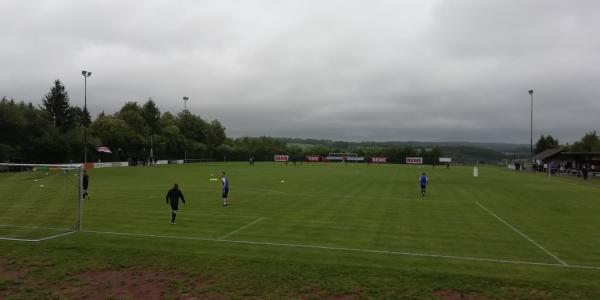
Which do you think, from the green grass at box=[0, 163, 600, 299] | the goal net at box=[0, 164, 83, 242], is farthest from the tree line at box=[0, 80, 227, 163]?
the green grass at box=[0, 163, 600, 299]

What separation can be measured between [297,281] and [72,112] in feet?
329

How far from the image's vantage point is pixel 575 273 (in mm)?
11648

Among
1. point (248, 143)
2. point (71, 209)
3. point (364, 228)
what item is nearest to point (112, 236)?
point (71, 209)

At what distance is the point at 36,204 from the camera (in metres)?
23.7

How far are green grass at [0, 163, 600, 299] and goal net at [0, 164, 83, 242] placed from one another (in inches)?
4.6

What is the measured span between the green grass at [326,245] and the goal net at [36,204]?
118 millimetres

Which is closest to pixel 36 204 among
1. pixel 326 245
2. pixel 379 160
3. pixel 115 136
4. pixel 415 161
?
pixel 326 245

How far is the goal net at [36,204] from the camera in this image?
16938 mm

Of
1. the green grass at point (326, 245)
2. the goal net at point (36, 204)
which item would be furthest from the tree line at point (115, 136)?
the green grass at point (326, 245)

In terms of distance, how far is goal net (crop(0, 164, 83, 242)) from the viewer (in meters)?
16.9

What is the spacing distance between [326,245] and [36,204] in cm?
1818

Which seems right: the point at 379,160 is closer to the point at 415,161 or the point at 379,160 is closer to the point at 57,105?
the point at 415,161

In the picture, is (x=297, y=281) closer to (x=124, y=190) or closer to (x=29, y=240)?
(x=29, y=240)

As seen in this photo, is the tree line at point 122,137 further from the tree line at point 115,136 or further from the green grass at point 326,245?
the green grass at point 326,245
